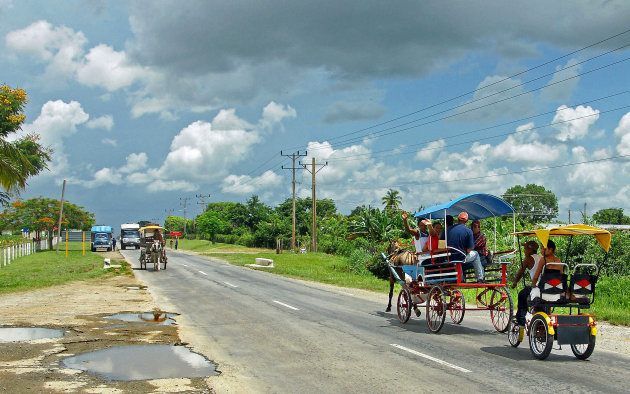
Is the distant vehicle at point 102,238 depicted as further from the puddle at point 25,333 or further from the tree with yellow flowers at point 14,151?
the puddle at point 25,333

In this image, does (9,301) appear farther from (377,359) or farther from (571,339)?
(571,339)

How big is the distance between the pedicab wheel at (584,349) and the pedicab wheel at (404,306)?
4348mm

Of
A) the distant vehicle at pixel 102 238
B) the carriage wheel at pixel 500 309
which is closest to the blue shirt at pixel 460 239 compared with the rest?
the carriage wheel at pixel 500 309

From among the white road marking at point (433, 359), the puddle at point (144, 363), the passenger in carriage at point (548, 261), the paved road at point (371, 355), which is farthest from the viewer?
the passenger in carriage at point (548, 261)

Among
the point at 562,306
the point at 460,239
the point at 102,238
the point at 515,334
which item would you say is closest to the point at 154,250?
the point at 460,239

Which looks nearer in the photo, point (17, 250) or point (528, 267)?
point (528, 267)

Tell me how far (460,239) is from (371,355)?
3.52 meters

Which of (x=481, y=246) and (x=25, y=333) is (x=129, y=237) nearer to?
(x=25, y=333)

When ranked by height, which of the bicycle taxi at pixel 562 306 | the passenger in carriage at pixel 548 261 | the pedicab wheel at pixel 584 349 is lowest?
the pedicab wheel at pixel 584 349

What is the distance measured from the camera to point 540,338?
9164 millimetres

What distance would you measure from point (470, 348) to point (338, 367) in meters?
2.84

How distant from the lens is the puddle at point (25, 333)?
10879 millimetres

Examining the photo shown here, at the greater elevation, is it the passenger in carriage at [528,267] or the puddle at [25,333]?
the passenger in carriage at [528,267]

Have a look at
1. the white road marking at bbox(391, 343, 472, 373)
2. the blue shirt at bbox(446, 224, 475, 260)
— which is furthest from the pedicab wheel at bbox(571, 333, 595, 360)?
the blue shirt at bbox(446, 224, 475, 260)
